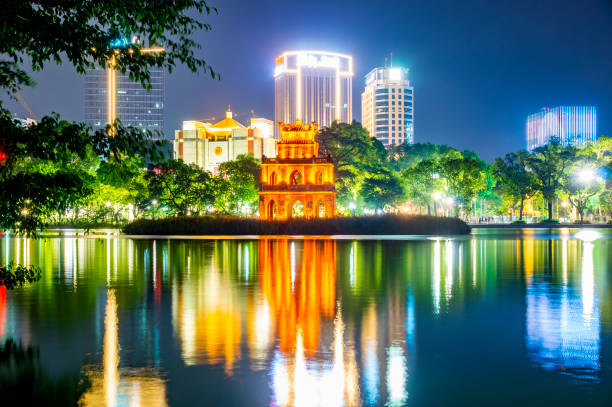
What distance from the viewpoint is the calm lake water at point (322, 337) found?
25.7ft

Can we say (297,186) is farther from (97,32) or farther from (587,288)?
(97,32)

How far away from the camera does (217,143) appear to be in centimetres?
18575

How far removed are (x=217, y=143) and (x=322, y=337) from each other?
584 feet

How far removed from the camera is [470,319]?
12.9 metres

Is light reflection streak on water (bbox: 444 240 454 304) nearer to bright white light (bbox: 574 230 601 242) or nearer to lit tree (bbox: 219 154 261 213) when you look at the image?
bright white light (bbox: 574 230 601 242)

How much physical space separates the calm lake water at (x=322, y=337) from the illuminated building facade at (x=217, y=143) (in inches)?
6401

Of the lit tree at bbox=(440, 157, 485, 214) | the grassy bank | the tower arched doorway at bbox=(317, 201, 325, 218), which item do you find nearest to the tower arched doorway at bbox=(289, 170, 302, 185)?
the tower arched doorway at bbox=(317, 201, 325, 218)

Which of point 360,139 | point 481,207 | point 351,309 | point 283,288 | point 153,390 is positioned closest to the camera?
point 153,390

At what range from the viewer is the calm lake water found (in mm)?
7824

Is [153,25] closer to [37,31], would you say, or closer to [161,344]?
[37,31]

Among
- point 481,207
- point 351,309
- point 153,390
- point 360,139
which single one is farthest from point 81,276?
point 481,207

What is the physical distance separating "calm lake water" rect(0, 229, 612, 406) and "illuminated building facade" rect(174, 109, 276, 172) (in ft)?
533

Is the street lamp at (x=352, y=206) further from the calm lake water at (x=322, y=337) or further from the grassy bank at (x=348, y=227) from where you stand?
the calm lake water at (x=322, y=337)

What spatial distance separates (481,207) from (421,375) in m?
145
